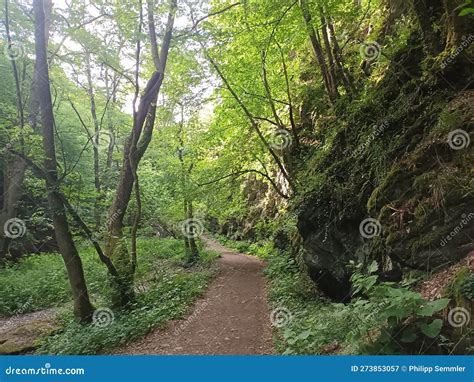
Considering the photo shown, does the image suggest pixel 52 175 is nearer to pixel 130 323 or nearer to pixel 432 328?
pixel 130 323

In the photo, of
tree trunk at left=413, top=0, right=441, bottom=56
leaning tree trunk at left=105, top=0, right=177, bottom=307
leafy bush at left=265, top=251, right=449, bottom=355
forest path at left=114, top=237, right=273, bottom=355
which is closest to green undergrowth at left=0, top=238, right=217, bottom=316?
leaning tree trunk at left=105, top=0, right=177, bottom=307

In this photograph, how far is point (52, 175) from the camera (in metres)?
6.59

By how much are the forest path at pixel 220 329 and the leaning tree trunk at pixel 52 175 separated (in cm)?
183

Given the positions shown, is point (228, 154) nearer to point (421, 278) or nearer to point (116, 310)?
point (116, 310)

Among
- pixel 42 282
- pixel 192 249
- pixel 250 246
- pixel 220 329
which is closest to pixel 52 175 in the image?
pixel 220 329

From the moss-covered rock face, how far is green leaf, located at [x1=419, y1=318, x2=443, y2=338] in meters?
1.21

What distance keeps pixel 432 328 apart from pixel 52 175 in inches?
270

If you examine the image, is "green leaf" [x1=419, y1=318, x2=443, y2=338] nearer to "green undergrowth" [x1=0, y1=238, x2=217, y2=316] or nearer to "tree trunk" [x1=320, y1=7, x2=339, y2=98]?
"tree trunk" [x1=320, y1=7, x2=339, y2=98]

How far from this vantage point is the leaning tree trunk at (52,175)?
21.8 feet

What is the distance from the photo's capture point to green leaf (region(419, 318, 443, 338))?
9.61ft

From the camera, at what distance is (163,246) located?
1761cm

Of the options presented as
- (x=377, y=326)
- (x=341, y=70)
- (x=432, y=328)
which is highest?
(x=341, y=70)

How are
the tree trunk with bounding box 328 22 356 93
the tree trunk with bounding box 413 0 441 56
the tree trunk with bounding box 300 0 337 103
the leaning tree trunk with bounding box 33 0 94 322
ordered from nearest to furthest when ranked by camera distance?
the tree trunk with bounding box 413 0 441 56 < the leaning tree trunk with bounding box 33 0 94 322 < the tree trunk with bounding box 300 0 337 103 < the tree trunk with bounding box 328 22 356 93

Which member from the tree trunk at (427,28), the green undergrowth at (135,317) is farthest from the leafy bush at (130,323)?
the tree trunk at (427,28)
